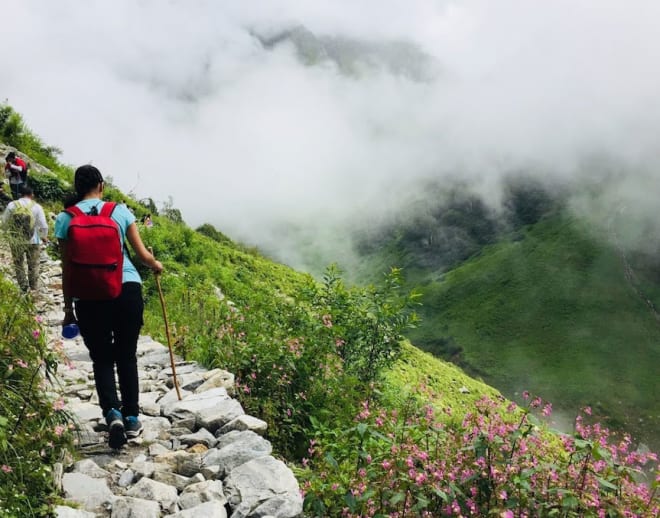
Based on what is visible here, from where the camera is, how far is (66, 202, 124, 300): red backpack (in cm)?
544

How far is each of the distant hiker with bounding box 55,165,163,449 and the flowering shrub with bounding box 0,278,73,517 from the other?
0.65 meters

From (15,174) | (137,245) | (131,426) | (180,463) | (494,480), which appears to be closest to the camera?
(494,480)

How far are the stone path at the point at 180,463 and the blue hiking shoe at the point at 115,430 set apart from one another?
0.46 feet

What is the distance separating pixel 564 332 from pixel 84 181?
586ft

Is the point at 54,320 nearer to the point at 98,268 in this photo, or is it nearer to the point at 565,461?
the point at 98,268

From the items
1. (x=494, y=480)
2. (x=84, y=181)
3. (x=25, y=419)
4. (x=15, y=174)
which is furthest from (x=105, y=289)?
(x=15, y=174)

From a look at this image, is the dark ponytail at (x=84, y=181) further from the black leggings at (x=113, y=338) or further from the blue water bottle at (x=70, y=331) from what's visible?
the blue water bottle at (x=70, y=331)

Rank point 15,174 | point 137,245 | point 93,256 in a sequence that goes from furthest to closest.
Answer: point 15,174 → point 137,245 → point 93,256

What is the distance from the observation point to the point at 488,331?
17262cm

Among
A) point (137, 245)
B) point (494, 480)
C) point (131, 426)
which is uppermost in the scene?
point (137, 245)

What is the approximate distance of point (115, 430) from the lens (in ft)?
19.1

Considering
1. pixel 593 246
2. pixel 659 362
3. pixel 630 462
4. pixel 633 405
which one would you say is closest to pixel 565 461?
pixel 630 462

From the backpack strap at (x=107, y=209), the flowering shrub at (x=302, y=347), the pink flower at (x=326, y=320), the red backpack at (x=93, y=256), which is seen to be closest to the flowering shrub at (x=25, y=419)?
the red backpack at (x=93, y=256)

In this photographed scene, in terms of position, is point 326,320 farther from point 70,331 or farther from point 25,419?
point 25,419
